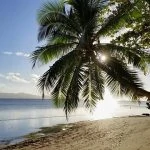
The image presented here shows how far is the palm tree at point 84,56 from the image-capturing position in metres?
11.0

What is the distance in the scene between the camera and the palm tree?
1102 centimetres

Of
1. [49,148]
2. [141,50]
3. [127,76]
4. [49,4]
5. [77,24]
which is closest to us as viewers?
[127,76]

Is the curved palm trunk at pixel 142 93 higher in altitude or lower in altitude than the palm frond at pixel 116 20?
lower

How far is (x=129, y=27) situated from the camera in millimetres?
11812

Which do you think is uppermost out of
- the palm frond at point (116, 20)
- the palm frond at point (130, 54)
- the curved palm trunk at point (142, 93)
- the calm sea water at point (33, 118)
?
the palm frond at point (116, 20)

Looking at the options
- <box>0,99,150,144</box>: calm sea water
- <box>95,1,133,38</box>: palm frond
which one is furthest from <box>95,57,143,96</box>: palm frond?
<box>0,99,150,144</box>: calm sea water

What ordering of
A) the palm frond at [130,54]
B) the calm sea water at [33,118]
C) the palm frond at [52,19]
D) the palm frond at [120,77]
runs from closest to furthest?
the palm frond at [120,77] → the palm frond at [130,54] → the palm frond at [52,19] → the calm sea water at [33,118]

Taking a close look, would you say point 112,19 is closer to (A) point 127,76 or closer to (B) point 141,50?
(B) point 141,50

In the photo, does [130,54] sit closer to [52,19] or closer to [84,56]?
[84,56]

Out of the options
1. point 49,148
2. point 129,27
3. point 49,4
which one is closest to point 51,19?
point 49,4

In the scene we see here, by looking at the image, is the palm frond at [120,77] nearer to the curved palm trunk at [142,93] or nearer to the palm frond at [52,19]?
the curved palm trunk at [142,93]

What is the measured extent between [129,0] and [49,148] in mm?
10086

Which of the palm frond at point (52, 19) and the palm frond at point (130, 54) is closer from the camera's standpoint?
the palm frond at point (130, 54)

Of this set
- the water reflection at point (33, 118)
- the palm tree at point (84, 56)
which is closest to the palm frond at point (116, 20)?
the palm tree at point (84, 56)
